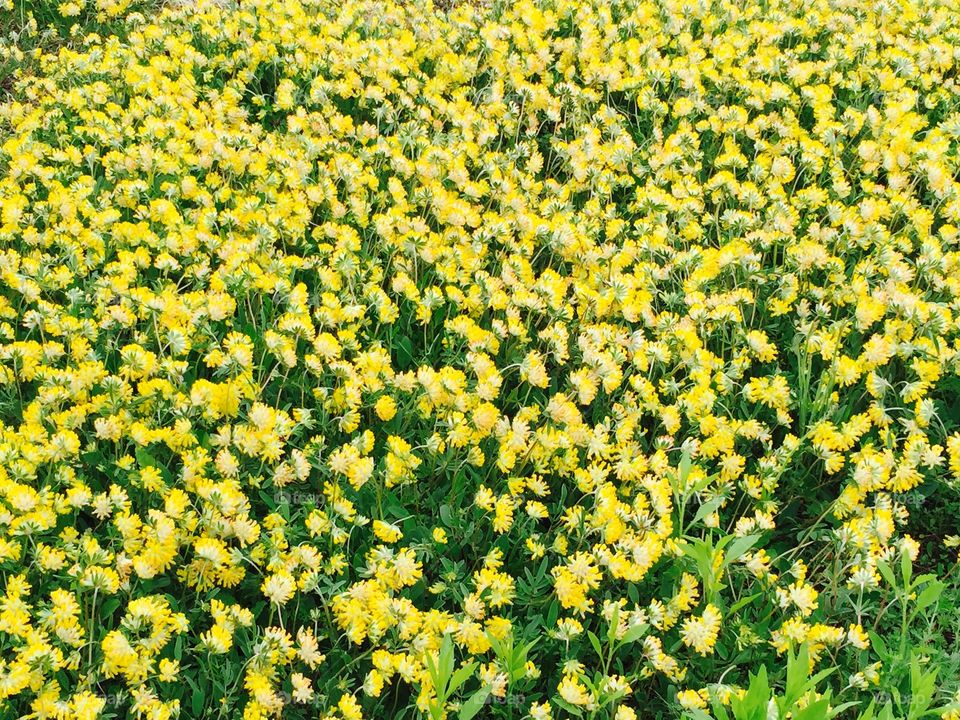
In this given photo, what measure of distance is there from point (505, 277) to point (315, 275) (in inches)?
29.7

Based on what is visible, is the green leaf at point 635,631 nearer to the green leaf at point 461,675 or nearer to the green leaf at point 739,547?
the green leaf at point 739,547

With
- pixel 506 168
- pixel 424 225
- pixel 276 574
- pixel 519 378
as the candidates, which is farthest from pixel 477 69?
pixel 276 574

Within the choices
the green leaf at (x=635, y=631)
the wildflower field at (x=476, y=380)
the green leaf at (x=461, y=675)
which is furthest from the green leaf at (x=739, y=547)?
the green leaf at (x=461, y=675)

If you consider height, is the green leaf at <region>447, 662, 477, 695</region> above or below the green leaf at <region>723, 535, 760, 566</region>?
below

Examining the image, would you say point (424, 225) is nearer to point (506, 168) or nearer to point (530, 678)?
point (506, 168)

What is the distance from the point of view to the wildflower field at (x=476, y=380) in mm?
2373

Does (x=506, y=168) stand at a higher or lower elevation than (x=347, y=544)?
higher

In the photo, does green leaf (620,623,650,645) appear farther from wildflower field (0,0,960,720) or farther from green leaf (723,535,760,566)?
green leaf (723,535,760,566)

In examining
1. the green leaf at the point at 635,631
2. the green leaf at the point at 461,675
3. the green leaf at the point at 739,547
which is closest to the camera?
the green leaf at the point at 461,675

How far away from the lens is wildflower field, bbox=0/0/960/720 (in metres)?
2.37

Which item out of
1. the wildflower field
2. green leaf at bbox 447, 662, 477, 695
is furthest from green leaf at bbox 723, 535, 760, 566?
green leaf at bbox 447, 662, 477, 695

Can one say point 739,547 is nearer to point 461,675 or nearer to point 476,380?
point 461,675

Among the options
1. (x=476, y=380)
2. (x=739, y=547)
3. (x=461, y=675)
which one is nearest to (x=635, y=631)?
(x=739, y=547)

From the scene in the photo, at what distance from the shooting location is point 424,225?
3.74m
